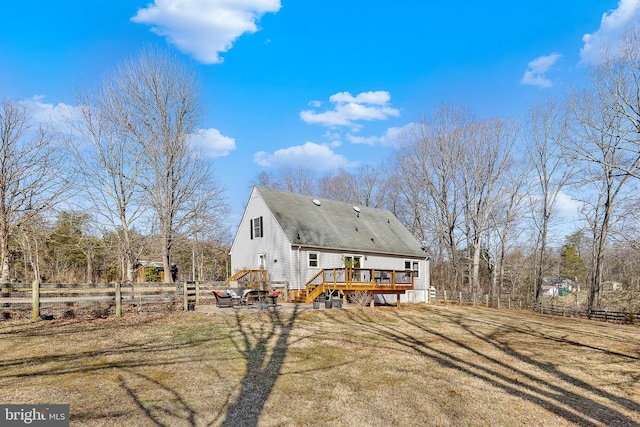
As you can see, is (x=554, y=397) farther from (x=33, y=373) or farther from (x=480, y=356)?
(x=33, y=373)

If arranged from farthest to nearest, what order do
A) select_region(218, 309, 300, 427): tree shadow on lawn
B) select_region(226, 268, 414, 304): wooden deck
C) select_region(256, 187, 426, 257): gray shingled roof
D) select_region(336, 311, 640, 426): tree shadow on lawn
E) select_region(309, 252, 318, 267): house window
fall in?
select_region(256, 187, 426, 257): gray shingled roof
select_region(309, 252, 318, 267): house window
select_region(226, 268, 414, 304): wooden deck
select_region(336, 311, 640, 426): tree shadow on lawn
select_region(218, 309, 300, 427): tree shadow on lawn

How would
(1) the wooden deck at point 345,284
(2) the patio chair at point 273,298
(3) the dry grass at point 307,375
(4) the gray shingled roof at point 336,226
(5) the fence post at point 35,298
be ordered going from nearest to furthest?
(3) the dry grass at point 307,375
(5) the fence post at point 35,298
(2) the patio chair at point 273,298
(1) the wooden deck at point 345,284
(4) the gray shingled roof at point 336,226

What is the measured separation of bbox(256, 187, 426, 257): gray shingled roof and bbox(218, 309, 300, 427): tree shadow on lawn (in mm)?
8491

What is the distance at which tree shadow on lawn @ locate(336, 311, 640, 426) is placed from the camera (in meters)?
5.34

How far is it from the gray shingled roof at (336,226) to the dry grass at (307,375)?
10.1 metres

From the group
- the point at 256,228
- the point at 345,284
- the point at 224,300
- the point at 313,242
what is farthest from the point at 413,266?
the point at 224,300

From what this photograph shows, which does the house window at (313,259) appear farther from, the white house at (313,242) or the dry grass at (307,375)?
the dry grass at (307,375)

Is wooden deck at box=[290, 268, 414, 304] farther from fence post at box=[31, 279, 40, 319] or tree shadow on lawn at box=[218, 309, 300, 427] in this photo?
fence post at box=[31, 279, 40, 319]

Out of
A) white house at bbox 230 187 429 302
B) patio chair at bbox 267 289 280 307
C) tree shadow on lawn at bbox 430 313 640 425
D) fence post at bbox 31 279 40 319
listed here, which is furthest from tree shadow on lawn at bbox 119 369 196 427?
white house at bbox 230 187 429 302

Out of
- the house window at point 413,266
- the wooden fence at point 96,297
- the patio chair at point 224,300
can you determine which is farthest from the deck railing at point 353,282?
the house window at point 413,266

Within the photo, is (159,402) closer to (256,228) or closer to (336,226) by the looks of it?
(256,228)

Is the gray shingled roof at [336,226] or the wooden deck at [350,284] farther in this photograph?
the gray shingled roof at [336,226]

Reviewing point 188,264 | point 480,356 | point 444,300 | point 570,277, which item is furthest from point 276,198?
point 570,277

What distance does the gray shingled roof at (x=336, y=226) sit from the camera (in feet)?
70.9
